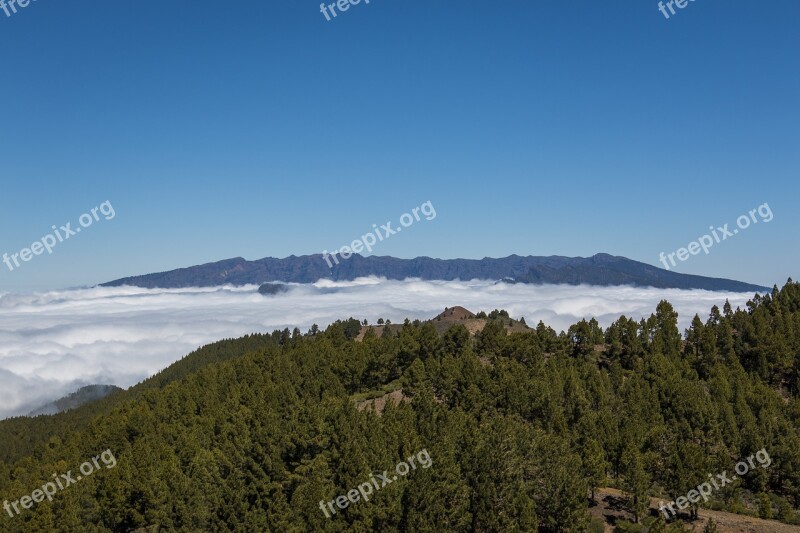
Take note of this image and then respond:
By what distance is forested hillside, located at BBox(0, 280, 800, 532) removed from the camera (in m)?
53.9

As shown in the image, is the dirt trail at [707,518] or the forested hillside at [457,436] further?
the dirt trail at [707,518]

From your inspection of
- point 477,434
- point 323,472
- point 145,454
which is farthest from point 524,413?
point 145,454

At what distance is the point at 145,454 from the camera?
75.2 metres

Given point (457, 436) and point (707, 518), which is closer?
point (707, 518)

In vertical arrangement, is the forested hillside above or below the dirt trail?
above

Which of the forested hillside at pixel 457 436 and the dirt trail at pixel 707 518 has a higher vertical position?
the forested hillside at pixel 457 436

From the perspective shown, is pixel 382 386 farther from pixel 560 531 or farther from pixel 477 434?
pixel 560 531

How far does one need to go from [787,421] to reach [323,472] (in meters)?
71.2

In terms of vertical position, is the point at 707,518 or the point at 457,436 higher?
the point at 457,436

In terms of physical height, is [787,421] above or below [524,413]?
below

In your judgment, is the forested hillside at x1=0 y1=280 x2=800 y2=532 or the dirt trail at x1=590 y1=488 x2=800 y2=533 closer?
the forested hillside at x1=0 y1=280 x2=800 y2=532

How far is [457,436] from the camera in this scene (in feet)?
206

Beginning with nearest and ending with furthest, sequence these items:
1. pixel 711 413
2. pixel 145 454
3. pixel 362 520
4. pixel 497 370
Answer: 1. pixel 362 520
2. pixel 145 454
3. pixel 711 413
4. pixel 497 370

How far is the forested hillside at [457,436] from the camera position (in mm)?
53938
